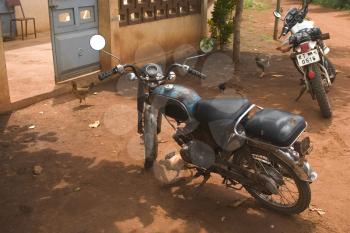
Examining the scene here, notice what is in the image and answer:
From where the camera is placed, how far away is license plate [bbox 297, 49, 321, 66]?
20.4 ft

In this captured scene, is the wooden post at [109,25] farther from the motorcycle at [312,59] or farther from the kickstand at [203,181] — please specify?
the kickstand at [203,181]

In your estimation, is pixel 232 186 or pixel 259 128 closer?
pixel 259 128

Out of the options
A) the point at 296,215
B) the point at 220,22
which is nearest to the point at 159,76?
the point at 296,215

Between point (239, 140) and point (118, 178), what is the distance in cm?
160

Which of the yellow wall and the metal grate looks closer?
the metal grate

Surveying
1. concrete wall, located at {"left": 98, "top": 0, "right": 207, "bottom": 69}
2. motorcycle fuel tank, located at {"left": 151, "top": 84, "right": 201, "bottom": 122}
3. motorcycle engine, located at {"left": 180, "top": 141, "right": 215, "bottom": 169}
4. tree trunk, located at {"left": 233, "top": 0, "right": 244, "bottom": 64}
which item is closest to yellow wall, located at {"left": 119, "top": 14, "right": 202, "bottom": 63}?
concrete wall, located at {"left": 98, "top": 0, "right": 207, "bottom": 69}

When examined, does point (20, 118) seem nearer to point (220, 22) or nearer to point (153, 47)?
point (153, 47)

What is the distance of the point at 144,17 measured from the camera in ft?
29.9

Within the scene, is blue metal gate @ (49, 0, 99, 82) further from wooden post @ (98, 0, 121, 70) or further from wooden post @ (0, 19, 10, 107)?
wooden post @ (0, 19, 10, 107)

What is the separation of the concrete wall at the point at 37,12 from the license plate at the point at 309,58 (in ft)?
29.7

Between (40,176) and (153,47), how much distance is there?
5.36 m

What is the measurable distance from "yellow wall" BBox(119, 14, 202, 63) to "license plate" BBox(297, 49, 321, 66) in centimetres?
375

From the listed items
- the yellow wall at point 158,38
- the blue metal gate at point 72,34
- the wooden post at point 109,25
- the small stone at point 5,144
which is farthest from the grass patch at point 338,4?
the small stone at point 5,144

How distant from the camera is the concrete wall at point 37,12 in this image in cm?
1254
